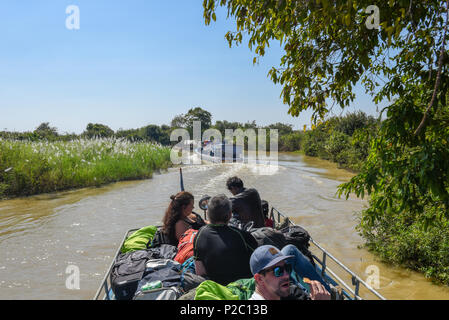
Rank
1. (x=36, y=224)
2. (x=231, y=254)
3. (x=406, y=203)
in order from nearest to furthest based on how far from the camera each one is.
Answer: (x=406, y=203)
(x=231, y=254)
(x=36, y=224)

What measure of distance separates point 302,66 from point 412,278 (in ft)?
13.8

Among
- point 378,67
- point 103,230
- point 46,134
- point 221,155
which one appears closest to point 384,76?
point 378,67

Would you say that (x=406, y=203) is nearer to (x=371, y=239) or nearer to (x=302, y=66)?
(x=302, y=66)

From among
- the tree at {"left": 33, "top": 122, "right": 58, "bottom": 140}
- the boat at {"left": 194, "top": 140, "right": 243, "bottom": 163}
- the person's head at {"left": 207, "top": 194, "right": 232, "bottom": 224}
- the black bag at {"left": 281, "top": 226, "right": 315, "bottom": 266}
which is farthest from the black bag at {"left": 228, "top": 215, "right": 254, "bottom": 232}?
the tree at {"left": 33, "top": 122, "right": 58, "bottom": 140}

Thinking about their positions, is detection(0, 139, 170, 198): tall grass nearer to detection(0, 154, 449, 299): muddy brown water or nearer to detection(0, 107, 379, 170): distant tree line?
detection(0, 154, 449, 299): muddy brown water

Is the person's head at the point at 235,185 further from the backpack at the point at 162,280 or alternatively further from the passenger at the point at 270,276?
the passenger at the point at 270,276

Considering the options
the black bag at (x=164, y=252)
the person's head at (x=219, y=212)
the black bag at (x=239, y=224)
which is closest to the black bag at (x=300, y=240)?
the black bag at (x=239, y=224)

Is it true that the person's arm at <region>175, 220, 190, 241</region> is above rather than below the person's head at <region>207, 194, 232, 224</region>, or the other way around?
below

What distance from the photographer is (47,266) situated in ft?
19.3

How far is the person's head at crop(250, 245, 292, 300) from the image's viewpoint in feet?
7.61

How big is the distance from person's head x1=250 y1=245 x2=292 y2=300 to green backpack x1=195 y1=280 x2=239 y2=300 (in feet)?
0.77

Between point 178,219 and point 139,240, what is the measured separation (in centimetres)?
66

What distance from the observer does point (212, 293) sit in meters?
2.21
